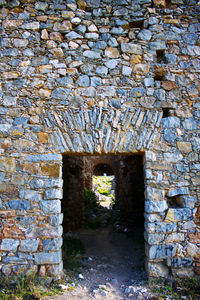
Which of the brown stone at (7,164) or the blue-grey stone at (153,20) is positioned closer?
the brown stone at (7,164)

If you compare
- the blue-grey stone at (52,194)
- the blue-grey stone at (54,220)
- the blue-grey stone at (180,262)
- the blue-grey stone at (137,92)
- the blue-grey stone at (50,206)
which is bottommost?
the blue-grey stone at (180,262)

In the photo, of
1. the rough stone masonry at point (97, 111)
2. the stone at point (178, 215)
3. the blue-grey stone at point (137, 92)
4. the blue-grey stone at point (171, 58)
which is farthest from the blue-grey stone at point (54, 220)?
the blue-grey stone at point (171, 58)

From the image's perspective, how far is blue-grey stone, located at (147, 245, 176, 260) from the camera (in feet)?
10.3

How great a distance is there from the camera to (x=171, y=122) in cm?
347

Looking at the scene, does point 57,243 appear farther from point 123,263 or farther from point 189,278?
point 189,278

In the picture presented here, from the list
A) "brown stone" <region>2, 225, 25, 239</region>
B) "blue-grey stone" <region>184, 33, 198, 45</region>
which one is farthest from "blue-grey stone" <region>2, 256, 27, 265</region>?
"blue-grey stone" <region>184, 33, 198, 45</region>

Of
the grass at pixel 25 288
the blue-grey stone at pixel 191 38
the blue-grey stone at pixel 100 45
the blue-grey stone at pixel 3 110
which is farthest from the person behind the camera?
the blue-grey stone at pixel 191 38

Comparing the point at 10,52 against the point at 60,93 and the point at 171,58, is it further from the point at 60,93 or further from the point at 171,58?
the point at 171,58

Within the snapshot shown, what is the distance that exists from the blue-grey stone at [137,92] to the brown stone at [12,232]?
260 cm

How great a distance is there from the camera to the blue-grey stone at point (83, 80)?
3.49 m

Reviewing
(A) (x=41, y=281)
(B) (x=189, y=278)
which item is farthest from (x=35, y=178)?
(B) (x=189, y=278)

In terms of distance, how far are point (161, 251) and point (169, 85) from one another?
252cm

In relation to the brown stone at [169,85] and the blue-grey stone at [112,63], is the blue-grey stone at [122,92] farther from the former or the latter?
the brown stone at [169,85]

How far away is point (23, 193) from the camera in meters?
3.21
